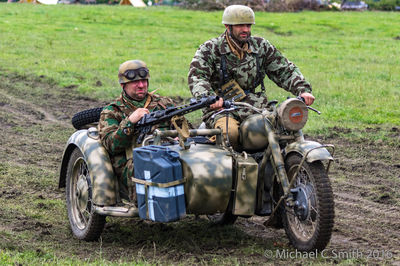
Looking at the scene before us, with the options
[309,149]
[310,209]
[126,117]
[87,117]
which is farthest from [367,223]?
[87,117]

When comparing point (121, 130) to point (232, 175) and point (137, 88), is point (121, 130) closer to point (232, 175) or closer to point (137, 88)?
point (137, 88)

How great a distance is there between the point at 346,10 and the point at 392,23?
37.6ft

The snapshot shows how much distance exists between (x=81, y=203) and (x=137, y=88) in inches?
51.3

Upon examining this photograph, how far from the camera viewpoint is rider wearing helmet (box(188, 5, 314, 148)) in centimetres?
779

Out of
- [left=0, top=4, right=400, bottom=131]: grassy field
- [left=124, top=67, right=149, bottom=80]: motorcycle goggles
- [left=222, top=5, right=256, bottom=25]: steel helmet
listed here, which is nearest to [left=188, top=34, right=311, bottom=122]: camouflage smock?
[left=222, top=5, right=256, bottom=25]: steel helmet

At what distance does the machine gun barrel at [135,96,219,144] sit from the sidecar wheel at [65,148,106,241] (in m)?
0.82

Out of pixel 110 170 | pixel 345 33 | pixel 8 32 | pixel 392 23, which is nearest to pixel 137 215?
pixel 110 170

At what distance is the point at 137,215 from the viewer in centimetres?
669

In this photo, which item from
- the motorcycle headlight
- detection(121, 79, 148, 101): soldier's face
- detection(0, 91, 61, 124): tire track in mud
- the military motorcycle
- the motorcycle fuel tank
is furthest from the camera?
detection(0, 91, 61, 124): tire track in mud

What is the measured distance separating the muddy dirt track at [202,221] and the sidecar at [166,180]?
0.35m

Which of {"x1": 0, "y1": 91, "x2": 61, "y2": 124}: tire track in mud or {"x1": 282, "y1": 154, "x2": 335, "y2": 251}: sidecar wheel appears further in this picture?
{"x1": 0, "y1": 91, "x2": 61, "y2": 124}: tire track in mud

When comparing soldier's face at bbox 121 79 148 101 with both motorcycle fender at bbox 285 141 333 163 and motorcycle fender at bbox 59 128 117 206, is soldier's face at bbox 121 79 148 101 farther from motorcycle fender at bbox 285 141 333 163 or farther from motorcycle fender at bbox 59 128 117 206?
motorcycle fender at bbox 285 141 333 163

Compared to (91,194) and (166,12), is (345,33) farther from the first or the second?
(91,194)

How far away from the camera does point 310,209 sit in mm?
6195
